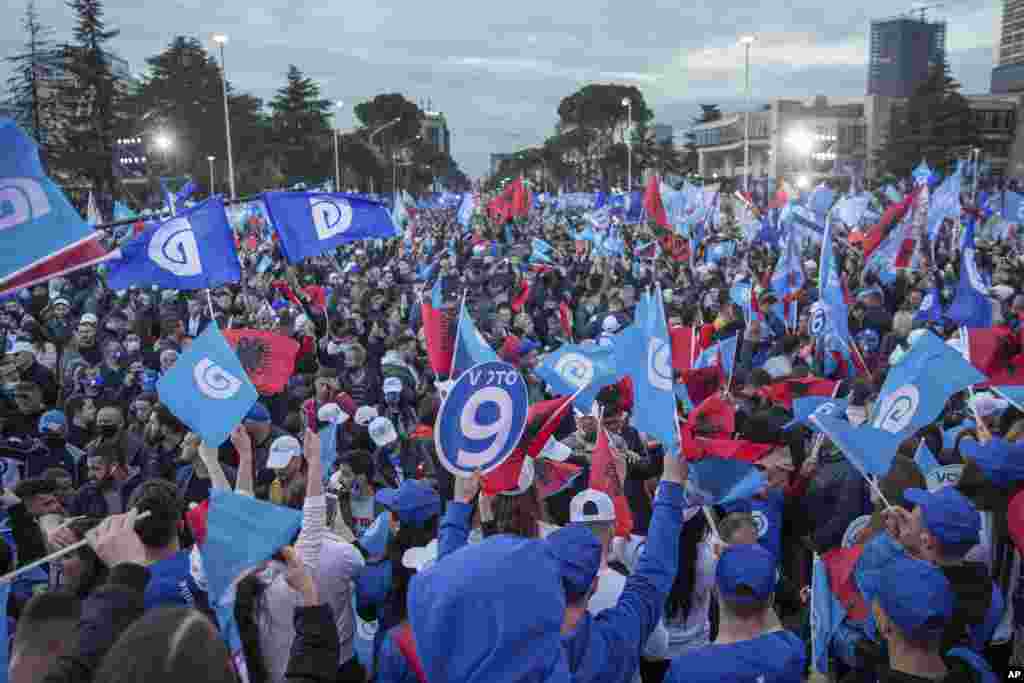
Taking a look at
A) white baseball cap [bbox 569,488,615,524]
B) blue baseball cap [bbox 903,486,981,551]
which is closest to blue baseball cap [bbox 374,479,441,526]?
white baseball cap [bbox 569,488,615,524]

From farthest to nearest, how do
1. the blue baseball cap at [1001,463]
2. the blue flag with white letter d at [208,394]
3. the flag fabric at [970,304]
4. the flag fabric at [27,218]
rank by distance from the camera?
the flag fabric at [970,304] → the blue flag with white letter d at [208,394] → the flag fabric at [27,218] → the blue baseball cap at [1001,463]

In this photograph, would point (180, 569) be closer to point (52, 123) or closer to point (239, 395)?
point (239, 395)

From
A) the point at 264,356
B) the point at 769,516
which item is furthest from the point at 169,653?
the point at 264,356

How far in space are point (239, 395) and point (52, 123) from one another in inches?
2198

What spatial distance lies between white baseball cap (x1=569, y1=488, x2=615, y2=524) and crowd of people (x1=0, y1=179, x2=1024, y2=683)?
0.01m

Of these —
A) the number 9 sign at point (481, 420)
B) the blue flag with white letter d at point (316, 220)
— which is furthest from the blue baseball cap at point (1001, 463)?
the blue flag with white letter d at point (316, 220)

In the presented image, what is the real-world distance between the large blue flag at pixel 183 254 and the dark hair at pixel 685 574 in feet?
14.7

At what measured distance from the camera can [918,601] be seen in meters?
2.33

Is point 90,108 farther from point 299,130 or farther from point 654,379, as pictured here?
point 654,379

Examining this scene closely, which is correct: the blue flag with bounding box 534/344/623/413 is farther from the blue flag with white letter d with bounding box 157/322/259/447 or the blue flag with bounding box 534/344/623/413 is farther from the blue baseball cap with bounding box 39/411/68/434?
the blue baseball cap with bounding box 39/411/68/434

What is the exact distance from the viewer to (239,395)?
14.5ft

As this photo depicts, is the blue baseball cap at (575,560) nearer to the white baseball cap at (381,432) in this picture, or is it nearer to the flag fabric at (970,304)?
the white baseball cap at (381,432)

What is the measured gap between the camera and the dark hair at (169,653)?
1446 mm

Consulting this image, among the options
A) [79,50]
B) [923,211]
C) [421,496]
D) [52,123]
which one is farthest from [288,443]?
[52,123]
